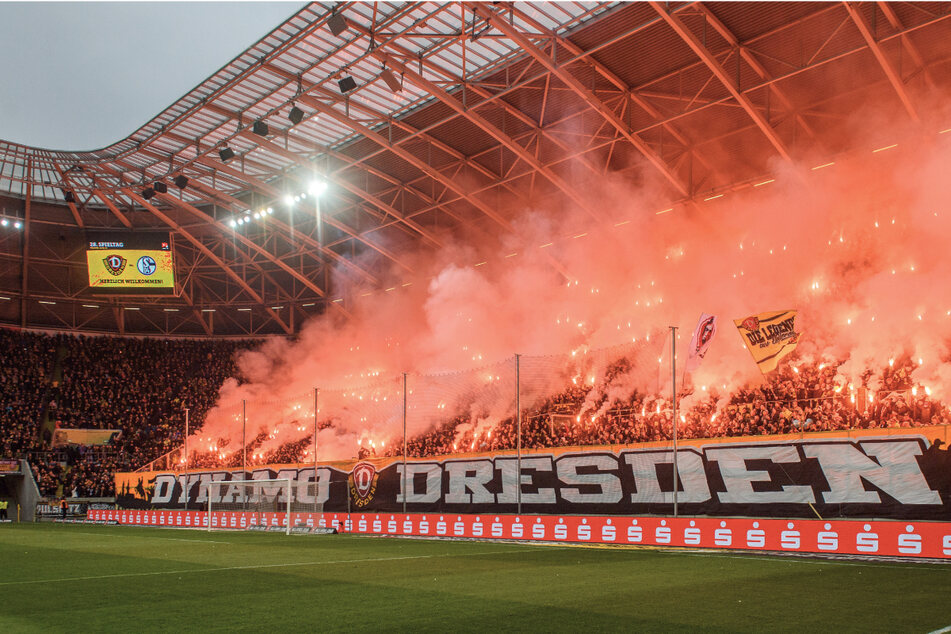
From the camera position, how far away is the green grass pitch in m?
8.87

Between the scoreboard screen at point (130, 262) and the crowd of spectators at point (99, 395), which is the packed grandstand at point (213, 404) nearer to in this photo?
the crowd of spectators at point (99, 395)

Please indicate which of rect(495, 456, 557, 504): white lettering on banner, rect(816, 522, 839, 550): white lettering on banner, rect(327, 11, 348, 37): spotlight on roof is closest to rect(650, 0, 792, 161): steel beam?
rect(327, 11, 348, 37): spotlight on roof

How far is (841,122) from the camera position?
96.4ft

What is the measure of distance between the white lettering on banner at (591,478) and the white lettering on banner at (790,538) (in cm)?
551

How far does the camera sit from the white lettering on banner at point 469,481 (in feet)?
82.6

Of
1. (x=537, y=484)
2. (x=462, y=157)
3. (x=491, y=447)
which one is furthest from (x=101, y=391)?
(x=537, y=484)

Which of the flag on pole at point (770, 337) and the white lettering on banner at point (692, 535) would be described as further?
the flag on pole at point (770, 337)

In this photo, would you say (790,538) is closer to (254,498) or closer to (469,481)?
(469,481)

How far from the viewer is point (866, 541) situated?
51.6 ft

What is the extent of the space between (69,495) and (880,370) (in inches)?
1639

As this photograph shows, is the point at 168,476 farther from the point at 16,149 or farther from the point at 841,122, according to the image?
the point at 841,122

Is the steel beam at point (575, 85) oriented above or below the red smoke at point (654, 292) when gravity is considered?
above

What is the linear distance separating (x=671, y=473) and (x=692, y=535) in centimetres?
265

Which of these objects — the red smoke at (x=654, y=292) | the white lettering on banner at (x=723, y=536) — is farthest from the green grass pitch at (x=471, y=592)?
the red smoke at (x=654, y=292)
